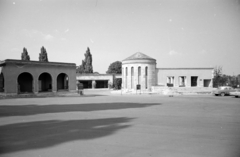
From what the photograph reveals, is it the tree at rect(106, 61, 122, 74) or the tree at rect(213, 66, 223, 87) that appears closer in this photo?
the tree at rect(213, 66, 223, 87)

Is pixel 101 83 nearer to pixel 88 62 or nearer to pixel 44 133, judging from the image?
pixel 88 62

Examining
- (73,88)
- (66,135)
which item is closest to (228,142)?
(66,135)

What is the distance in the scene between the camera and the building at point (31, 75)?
24.8 meters

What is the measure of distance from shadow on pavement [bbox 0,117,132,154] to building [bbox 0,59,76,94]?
18852 millimetres

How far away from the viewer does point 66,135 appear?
719cm

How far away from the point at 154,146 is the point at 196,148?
1355 mm

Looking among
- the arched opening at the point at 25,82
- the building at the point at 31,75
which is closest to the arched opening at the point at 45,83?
the building at the point at 31,75

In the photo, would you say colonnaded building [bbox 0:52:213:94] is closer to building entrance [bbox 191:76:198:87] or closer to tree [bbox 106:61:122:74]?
building entrance [bbox 191:76:198:87]

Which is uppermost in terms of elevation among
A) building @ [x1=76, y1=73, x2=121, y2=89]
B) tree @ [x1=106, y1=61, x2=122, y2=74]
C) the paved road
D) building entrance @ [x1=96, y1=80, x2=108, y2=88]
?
tree @ [x1=106, y1=61, x2=122, y2=74]

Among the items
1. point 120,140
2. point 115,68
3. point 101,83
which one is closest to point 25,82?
point 120,140

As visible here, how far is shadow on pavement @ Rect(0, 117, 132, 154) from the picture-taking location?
6148 mm

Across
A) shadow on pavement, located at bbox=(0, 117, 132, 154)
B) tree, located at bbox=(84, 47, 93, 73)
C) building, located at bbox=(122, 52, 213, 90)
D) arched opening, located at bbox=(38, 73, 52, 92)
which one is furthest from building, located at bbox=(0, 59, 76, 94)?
tree, located at bbox=(84, 47, 93, 73)

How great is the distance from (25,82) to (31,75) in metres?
2.70

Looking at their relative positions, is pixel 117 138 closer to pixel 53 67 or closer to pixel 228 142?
pixel 228 142
